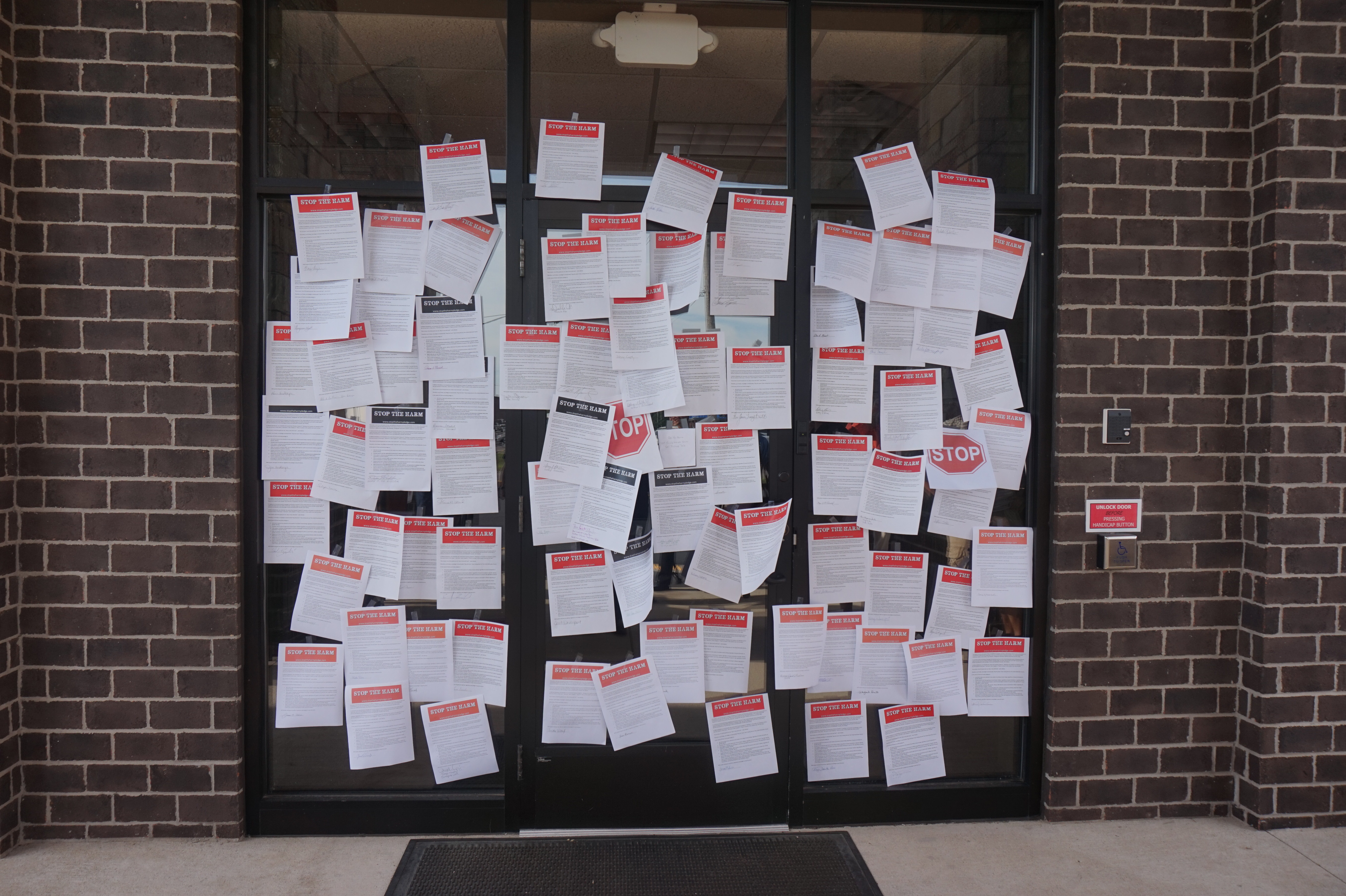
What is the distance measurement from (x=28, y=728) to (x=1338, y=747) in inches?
192

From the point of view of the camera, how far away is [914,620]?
3.23 m

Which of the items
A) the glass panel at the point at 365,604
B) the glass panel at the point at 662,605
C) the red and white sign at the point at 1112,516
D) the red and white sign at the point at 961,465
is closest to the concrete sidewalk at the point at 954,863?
the glass panel at the point at 365,604

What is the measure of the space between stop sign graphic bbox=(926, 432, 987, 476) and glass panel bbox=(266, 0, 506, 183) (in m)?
1.95

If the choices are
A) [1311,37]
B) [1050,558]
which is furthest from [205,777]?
[1311,37]

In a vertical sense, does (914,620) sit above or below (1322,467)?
below

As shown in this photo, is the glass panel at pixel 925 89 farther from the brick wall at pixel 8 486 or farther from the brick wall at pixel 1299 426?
the brick wall at pixel 8 486

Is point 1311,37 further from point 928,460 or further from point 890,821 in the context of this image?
point 890,821

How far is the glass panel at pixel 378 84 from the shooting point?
310 centimetres

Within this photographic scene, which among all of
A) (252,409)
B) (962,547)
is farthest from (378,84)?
(962,547)

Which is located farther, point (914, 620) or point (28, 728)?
point (914, 620)

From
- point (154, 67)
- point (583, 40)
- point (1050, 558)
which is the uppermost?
point (583, 40)

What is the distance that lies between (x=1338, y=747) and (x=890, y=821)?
5.64 feet

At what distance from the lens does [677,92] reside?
10.4 feet

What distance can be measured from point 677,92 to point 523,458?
4.94 feet
